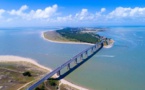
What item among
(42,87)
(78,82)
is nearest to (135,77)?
(78,82)

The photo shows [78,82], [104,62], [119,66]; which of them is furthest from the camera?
[104,62]

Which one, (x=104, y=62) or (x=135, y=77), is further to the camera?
(x=104, y=62)

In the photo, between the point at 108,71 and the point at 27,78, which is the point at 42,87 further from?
→ the point at 108,71

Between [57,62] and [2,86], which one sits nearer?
[2,86]

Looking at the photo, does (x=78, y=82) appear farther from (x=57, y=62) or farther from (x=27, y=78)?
(x=57, y=62)

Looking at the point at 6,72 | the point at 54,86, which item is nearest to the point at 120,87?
the point at 54,86

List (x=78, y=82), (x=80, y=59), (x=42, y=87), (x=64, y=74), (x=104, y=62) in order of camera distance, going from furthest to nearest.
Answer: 1. (x=80, y=59)
2. (x=104, y=62)
3. (x=64, y=74)
4. (x=78, y=82)
5. (x=42, y=87)

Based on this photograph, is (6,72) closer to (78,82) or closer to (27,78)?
(27,78)

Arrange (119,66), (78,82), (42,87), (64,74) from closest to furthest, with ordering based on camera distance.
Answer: (42,87) → (78,82) → (64,74) → (119,66)

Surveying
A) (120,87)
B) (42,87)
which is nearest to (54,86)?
(42,87)
